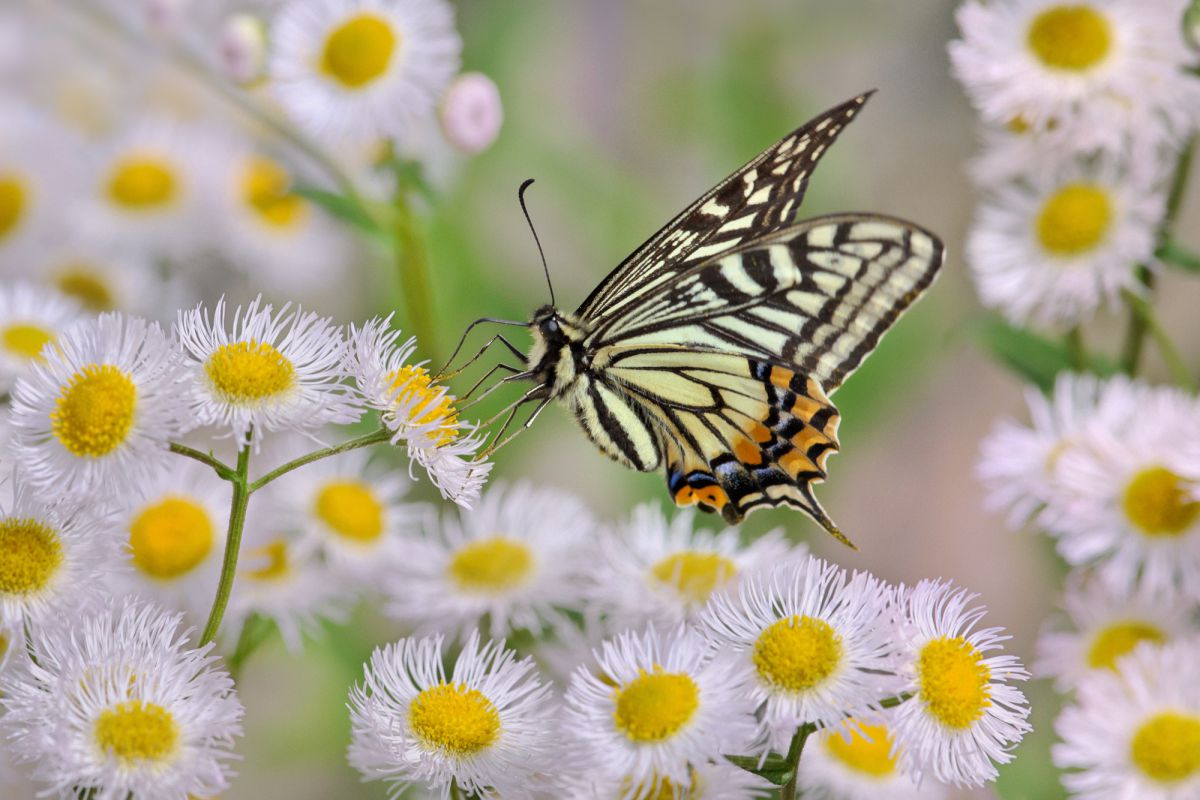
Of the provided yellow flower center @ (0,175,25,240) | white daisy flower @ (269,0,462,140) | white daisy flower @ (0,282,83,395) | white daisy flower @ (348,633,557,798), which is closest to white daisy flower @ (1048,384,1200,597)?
white daisy flower @ (348,633,557,798)

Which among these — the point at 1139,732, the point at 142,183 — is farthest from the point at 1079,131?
the point at 142,183

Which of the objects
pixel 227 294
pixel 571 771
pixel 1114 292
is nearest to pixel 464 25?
pixel 227 294

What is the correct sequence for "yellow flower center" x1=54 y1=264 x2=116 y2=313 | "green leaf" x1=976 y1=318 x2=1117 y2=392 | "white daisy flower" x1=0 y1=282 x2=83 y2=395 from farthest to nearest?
1. "yellow flower center" x1=54 y1=264 x2=116 y2=313
2. "green leaf" x1=976 y1=318 x2=1117 y2=392
3. "white daisy flower" x1=0 y1=282 x2=83 y2=395

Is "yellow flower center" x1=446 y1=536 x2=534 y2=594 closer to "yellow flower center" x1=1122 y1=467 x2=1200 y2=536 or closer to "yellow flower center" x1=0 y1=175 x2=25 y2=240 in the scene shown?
"yellow flower center" x1=1122 y1=467 x2=1200 y2=536

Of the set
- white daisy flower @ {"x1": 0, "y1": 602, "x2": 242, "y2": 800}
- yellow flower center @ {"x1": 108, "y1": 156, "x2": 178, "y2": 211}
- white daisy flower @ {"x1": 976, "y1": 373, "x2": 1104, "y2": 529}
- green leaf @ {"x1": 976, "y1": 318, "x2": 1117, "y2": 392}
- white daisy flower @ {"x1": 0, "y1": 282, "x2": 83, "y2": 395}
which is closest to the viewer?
white daisy flower @ {"x1": 0, "y1": 602, "x2": 242, "y2": 800}

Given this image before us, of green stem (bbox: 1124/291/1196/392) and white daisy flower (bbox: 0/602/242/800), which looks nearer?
white daisy flower (bbox: 0/602/242/800)

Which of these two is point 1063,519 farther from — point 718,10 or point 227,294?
point 718,10

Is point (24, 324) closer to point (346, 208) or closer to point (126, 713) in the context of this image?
point (346, 208)
